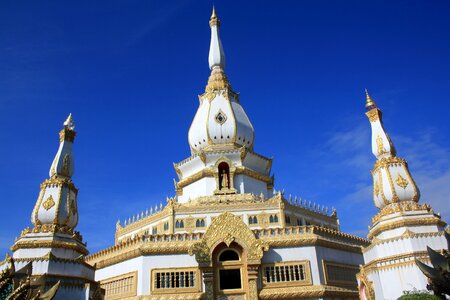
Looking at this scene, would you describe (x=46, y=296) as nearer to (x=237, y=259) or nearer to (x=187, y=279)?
(x=187, y=279)

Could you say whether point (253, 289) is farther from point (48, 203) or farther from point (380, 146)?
point (48, 203)

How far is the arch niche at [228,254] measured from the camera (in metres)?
30.2

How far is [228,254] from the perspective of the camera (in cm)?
3175

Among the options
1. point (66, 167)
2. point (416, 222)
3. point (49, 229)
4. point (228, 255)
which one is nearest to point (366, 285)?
point (416, 222)

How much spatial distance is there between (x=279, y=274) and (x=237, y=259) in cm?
336

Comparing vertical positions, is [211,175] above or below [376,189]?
above

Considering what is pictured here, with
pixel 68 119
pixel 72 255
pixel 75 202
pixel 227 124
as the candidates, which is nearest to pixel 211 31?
pixel 227 124

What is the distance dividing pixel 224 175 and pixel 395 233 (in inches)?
769

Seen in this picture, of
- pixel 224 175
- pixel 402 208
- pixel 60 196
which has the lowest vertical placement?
pixel 402 208

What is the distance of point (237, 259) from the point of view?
31438 mm

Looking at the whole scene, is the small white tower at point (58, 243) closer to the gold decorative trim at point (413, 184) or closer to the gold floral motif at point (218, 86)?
the gold decorative trim at point (413, 184)

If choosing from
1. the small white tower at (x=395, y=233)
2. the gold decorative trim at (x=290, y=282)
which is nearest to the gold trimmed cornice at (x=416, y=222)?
the small white tower at (x=395, y=233)

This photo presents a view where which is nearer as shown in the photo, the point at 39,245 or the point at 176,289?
the point at 39,245

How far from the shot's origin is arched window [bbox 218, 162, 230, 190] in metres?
42.9
